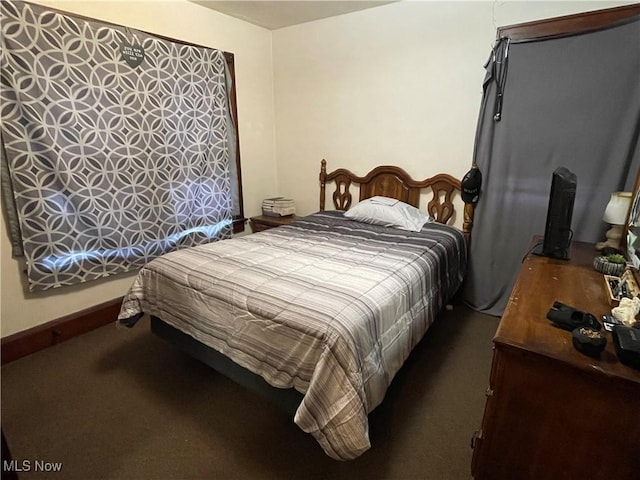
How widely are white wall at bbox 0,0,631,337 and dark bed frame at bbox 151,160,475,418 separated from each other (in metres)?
0.10

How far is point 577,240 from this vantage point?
2.28 m

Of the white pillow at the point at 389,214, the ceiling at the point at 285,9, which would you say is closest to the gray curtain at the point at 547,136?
the white pillow at the point at 389,214

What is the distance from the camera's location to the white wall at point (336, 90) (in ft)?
7.77

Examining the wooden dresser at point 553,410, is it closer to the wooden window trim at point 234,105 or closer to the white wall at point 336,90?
the white wall at point 336,90

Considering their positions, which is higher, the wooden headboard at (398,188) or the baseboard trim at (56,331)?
the wooden headboard at (398,188)

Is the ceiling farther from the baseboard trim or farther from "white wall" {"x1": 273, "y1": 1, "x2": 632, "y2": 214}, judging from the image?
the baseboard trim

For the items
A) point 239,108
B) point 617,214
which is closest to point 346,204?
point 239,108

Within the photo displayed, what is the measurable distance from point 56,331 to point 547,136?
3.66m

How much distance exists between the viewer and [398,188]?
3074mm

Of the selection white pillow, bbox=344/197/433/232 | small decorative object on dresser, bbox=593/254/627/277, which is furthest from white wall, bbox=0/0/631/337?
small decorative object on dresser, bbox=593/254/627/277

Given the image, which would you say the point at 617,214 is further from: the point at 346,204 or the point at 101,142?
the point at 101,142

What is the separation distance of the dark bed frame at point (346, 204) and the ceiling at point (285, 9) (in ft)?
4.42

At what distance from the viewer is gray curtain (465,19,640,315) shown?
2.04 meters

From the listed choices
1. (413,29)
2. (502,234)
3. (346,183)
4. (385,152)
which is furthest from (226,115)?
(502,234)
